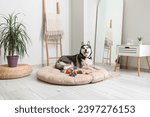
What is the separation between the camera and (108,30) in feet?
13.8

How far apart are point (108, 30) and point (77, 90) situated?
89.0 inches

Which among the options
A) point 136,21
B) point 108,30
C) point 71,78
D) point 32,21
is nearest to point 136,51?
point 136,21

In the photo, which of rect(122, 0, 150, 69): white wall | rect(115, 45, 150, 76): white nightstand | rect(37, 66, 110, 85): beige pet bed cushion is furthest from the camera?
rect(122, 0, 150, 69): white wall

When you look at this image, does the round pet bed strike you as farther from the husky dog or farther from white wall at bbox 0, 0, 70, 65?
white wall at bbox 0, 0, 70, 65

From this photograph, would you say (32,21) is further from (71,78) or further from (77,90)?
(77,90)

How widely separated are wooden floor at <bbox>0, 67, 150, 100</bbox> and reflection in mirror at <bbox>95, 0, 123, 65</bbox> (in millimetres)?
1361

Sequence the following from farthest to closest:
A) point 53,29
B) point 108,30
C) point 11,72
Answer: point 53,29 → point 108,30 → point 11,72

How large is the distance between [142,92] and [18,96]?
1.63m

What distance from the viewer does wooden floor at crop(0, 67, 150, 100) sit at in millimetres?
2146

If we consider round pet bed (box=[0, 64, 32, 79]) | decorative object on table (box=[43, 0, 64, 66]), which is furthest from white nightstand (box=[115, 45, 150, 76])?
round pet bed (box=[0, 64, 32, 79])

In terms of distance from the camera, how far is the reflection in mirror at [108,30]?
4.07 m

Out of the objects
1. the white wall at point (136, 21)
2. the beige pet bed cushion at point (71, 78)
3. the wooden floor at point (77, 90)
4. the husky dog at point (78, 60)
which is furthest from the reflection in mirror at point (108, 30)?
the beige pet bed cushion at point (71, 78)

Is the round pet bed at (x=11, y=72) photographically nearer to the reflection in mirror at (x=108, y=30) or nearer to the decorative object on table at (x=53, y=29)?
the decorative object on table at (x=53, y=29)

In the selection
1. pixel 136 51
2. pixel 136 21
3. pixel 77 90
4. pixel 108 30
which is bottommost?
pixel 77 90
